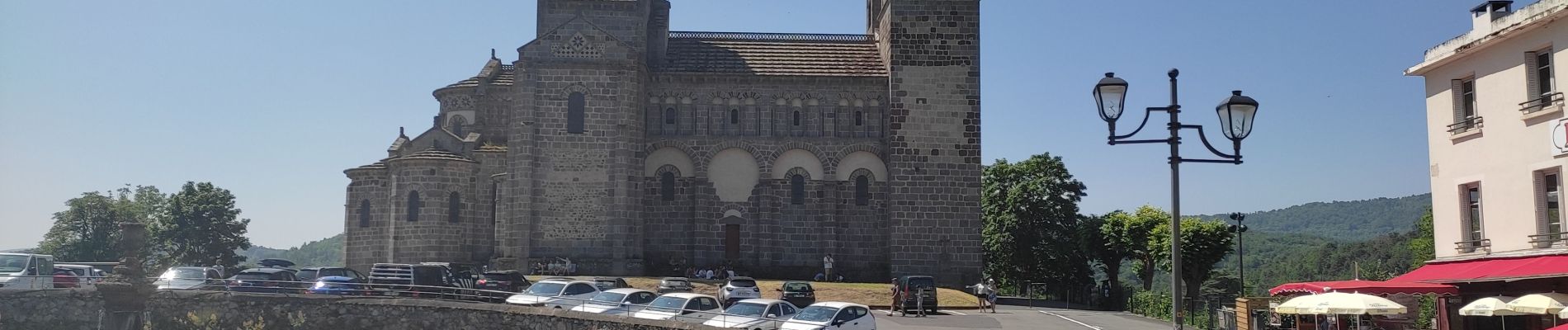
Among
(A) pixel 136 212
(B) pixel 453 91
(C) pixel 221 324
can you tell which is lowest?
(C) pixel 221 324

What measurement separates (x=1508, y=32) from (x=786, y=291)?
71.3ft

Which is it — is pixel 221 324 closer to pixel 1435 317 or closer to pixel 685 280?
pixel 685 280

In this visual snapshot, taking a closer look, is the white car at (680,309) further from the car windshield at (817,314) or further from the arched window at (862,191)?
the arched window at (862,191)

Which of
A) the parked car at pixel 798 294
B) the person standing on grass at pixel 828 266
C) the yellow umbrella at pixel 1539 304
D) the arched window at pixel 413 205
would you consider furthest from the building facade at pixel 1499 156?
the arched window at pixel 413 205

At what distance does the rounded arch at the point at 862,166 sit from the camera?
178 ft

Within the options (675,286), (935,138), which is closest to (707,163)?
(935,138)

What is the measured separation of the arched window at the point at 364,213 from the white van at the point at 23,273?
15.8m

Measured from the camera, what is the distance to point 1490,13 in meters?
28.3

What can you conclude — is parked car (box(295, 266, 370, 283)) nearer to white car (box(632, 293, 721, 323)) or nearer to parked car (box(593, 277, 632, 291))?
parked car (box(593, 277, 632, 291))

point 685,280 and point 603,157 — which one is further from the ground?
point 603,157

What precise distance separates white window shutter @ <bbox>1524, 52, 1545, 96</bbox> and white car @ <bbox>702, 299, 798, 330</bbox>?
634 inches

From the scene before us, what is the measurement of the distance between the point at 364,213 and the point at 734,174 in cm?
1559

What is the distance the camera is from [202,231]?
2906 inches

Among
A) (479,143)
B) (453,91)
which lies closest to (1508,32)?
(479,143)
